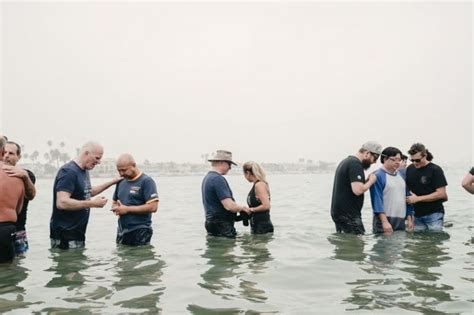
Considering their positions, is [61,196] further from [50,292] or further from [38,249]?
[38,249]

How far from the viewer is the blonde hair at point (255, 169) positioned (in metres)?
10.0

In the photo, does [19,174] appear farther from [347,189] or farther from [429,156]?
[429,156]

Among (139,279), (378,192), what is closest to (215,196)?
(139,279)

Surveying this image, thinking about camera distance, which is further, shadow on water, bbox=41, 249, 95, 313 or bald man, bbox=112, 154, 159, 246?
bald man, bbox=112, 154, 159, 246

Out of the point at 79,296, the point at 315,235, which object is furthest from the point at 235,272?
the point at 315,235

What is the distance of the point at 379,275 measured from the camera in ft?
23.8

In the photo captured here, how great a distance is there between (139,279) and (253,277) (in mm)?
1757

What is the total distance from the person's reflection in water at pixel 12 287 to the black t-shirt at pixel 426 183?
8067mm

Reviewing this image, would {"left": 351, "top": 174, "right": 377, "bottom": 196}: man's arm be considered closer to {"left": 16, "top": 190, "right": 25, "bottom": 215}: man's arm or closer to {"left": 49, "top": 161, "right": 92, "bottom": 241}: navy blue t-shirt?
{"left": 49, "top": 161, "right": 92, "bottom": 241}: navy blue t-shirt

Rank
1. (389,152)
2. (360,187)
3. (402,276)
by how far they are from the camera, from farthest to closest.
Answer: (389,152)
(360,187)
(402,276)

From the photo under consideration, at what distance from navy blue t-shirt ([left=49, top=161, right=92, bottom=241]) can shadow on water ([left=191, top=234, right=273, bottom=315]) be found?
243 centimetres

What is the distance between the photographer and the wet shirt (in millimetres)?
9742

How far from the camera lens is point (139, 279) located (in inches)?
282

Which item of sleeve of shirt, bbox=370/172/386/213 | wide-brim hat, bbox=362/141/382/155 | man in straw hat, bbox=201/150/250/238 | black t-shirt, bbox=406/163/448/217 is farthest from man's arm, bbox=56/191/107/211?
black t-shirt, bbox=406/163/448/217
